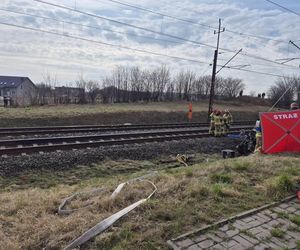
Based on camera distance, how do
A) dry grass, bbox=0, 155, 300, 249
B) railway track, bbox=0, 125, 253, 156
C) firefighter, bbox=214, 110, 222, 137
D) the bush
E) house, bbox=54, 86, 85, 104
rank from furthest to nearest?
house, bbox=54, 86, 85, 104 → firefighter, bbox=214, 110, 222, 137 → railway track, bbox=0, 125, 253, 156 → the bush → dry grass, bbox=0, 155, 300, 249

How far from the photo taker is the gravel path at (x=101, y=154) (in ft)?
32.6

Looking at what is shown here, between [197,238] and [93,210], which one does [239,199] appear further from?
[93,210]

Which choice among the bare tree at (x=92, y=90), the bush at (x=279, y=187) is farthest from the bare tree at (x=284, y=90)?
the bush at (x=279, y=187)

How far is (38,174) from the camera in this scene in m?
9.43

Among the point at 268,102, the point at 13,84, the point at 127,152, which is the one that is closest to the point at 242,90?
the point at 268,102

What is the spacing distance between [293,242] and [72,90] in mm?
49946

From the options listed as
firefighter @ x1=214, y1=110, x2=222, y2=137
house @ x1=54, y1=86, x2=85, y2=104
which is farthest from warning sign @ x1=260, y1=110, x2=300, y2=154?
house @ x1=54, y1=86, x2=85, y2=104

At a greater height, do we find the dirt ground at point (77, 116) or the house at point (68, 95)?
the house at point (68, 95)

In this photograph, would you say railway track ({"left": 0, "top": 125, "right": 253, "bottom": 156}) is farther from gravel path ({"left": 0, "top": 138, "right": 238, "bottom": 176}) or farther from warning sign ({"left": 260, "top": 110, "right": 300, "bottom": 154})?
warning sign ({"left": 260, "top": 110, "right": 300, "bottom": 154})

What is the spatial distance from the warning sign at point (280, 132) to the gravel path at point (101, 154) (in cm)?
377

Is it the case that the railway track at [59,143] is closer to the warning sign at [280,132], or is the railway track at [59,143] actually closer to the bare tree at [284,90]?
the warning sign at [280,132]

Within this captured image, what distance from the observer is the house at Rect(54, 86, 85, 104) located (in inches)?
1661

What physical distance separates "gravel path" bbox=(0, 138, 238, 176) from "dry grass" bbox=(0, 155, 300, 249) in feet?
13.6

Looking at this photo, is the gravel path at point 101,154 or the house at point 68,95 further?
the house at point 68,95
